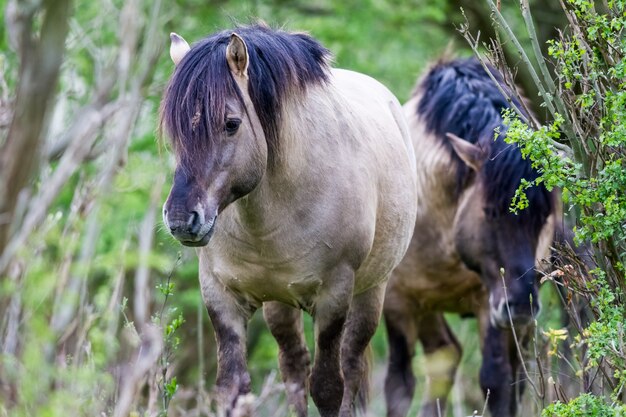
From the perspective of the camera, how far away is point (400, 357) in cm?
827

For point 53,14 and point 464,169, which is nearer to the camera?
point 53,14

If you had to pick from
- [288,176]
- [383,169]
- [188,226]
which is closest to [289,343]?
[383,169]

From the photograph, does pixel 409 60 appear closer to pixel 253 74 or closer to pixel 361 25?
pixel 361 25

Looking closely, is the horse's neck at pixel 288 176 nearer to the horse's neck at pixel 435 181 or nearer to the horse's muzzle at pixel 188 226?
the horse's muzzle at pixel 188 226

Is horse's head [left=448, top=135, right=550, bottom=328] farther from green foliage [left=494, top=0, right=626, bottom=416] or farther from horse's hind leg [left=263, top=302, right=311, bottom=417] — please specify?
green foliage [left=494, top=0, right=626, bottom=416]

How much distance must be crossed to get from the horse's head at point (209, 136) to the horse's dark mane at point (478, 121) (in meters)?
3.14

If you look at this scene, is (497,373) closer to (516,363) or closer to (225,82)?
(516,363)

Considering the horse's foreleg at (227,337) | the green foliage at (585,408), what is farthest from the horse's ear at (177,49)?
the green foliage at (585,408)

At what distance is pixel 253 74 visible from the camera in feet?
16.4

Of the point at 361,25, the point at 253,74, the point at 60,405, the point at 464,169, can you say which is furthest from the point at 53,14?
the point at 361,25

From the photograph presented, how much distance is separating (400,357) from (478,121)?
6.07 ft

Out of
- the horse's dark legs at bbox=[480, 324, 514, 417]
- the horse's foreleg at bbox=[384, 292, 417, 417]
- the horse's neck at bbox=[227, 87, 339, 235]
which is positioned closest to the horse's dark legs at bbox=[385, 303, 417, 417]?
the horse's foreleg at bbox=[384, 292, 417, 417]

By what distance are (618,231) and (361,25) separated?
9.04m

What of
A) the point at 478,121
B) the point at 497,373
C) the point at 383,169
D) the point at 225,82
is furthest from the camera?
the point at 478,121
